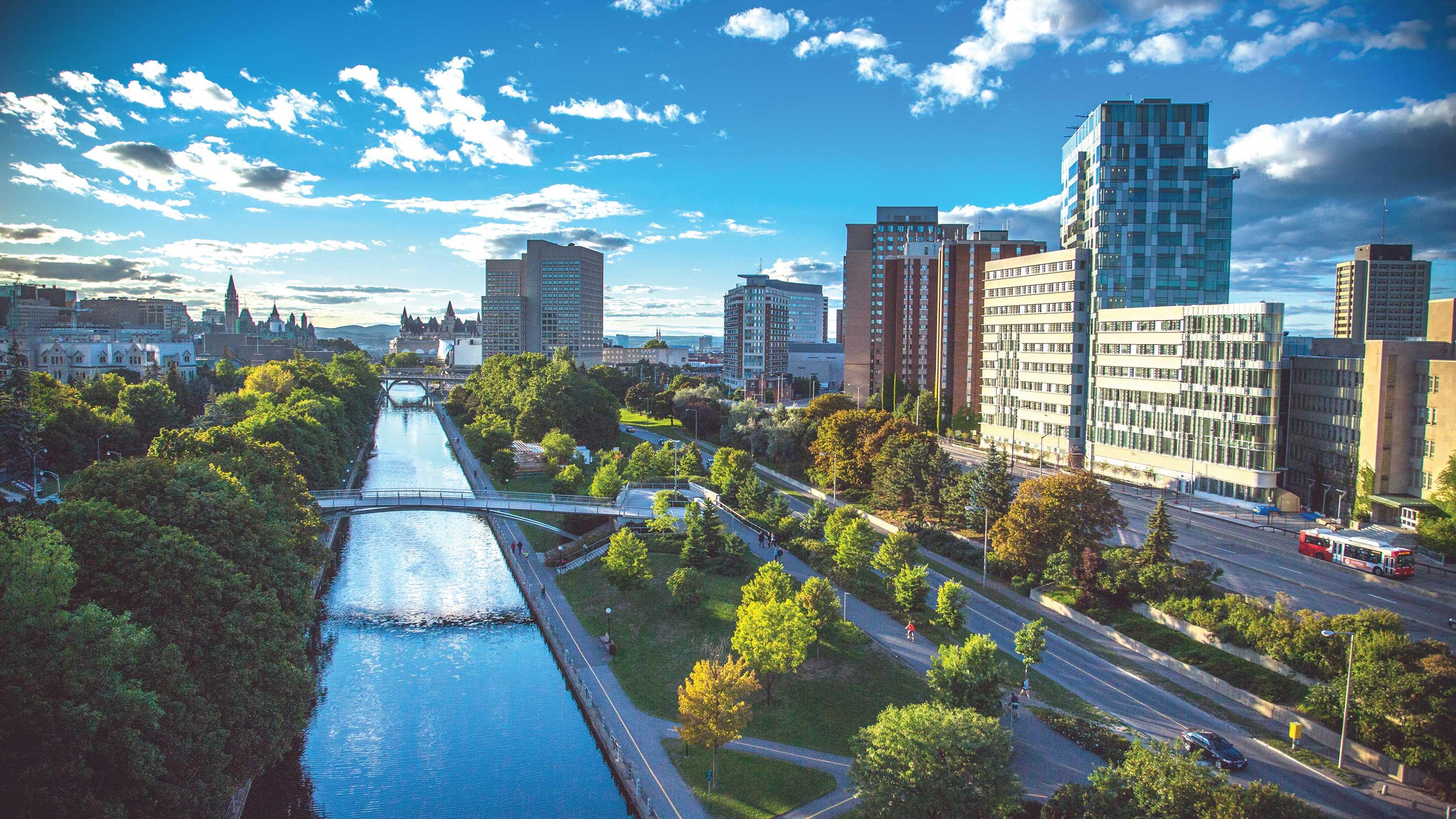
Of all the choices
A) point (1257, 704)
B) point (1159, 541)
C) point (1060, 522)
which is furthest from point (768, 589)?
point (1159, 541)

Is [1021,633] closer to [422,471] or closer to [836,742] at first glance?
[836,742]

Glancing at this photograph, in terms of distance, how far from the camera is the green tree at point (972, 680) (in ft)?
86.3

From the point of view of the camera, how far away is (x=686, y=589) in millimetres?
38500

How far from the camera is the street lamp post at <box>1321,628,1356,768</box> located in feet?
79.3

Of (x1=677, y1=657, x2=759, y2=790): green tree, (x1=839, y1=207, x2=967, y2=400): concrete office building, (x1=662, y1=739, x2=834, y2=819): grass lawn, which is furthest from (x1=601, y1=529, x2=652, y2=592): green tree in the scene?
(x1=839, y1=207, x2=967, y2=400): concrete office building

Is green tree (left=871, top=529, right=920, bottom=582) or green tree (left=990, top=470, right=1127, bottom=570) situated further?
green tree (left=990, top=470, right=1127, bottom=570)

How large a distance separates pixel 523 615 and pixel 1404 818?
37706mm

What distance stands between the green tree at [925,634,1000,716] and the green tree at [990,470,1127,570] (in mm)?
15889

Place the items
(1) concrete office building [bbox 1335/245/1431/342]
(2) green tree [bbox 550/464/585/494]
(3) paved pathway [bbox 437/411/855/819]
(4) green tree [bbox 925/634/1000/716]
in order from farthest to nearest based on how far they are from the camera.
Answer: (1) concrete office building [bbox 1335/245/1431/342]
(2) green tree [bbox 550/464/585/494]
(4) green tree [bbox 925/634/1000/716]
(3) paved pathway [bbox 437/411/855/819]

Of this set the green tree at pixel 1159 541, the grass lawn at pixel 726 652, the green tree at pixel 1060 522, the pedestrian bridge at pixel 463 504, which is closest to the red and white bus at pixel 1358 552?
the green tree at pixel 1060 522

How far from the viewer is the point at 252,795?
89.6 ft

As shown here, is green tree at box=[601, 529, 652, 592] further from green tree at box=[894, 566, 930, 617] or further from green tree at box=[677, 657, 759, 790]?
green tree at box=[677, 657, 759, 790]

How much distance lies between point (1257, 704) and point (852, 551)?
17.8 meters

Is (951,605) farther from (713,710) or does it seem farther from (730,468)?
(730,468)
